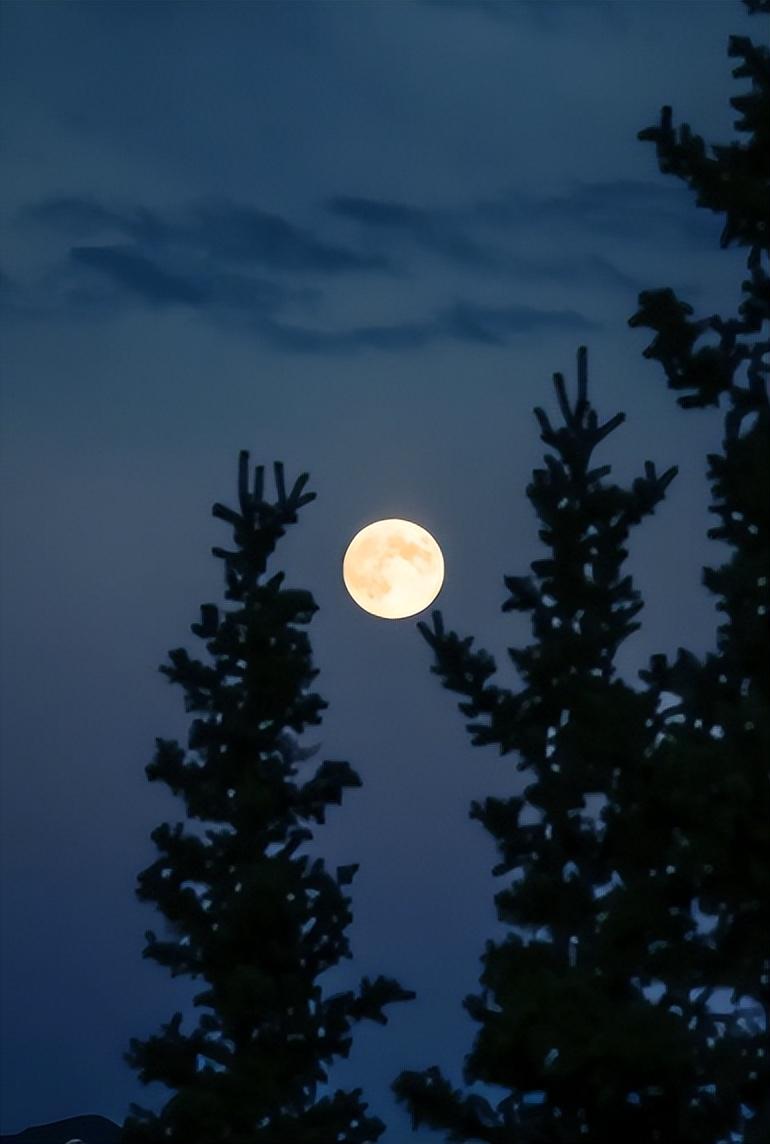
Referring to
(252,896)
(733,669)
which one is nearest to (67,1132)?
(252,896)

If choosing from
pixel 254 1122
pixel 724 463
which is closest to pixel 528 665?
pixel 724 463

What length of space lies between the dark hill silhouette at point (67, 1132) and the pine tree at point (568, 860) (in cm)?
11206

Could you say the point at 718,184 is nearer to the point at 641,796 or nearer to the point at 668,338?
the point at 668,338

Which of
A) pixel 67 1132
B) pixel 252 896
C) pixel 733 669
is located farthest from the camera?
pixel 67 1132

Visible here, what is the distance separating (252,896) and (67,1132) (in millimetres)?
115817

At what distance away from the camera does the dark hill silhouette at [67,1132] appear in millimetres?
126750

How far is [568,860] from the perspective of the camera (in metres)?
21.1

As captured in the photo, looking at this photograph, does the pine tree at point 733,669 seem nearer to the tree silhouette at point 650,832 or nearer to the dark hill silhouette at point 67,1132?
the tree silhouette at point 650,832

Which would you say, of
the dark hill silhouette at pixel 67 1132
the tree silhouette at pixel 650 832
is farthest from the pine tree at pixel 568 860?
the dark hill silhouette at pixel 67 1132

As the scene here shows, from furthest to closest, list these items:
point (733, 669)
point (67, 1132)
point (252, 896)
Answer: point (67, 1132), point (252, 896), point (733, 669)

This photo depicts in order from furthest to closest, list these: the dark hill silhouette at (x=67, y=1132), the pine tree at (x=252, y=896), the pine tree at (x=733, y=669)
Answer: the dark hill silhouette at (x=67, y=1132) < the pine tree at (x=252, y=896) < the pine tree at (x=733, y=669)

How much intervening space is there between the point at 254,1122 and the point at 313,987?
2.17 metres

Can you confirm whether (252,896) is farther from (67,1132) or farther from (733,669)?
(67,1132)

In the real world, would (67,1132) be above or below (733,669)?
above
